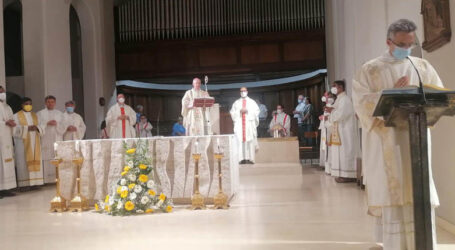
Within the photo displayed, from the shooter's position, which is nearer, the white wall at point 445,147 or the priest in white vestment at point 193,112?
the white wall at point 445,147

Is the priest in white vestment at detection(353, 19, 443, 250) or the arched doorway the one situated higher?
the arched doorway

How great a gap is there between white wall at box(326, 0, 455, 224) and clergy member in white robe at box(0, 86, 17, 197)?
653cm

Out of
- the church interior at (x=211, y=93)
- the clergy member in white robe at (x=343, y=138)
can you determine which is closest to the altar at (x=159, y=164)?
the church interior at (x=211, y=93)

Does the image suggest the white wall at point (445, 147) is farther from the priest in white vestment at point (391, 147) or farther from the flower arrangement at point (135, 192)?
the flower arrangement at point (135, 192)

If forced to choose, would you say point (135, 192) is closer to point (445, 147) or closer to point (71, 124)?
point (445, 147)

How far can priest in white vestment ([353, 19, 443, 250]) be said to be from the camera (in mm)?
3326

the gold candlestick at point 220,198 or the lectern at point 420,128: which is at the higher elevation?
the lectern at point 420,128

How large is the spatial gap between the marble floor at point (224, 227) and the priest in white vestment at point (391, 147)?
18.8 inches

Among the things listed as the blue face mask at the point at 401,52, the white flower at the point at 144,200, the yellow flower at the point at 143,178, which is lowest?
the white flower at the point at 144,200

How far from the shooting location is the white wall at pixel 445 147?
4262mm

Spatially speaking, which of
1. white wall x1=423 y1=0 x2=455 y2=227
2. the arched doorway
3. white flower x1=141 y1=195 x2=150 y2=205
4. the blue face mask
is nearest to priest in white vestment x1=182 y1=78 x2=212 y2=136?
white flower x1=141 y1=195 x2=150 y2=205

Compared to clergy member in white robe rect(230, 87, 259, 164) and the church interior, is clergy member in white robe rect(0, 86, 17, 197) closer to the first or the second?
the church interior

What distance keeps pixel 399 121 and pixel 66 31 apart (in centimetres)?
1079

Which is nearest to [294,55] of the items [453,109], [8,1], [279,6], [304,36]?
[304,36]
